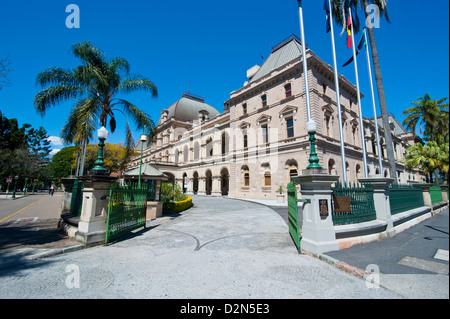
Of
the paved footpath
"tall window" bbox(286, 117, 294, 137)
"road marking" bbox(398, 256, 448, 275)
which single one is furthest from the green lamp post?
"tall window" bbox(286, 117, 294, 137)

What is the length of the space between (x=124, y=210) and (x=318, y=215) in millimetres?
6124

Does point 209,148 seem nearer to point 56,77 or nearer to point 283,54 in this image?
point 283,54

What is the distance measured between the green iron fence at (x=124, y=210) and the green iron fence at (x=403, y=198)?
9.43 m

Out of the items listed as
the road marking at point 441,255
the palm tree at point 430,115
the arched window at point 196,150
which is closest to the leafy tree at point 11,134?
the arched window at point 196,150

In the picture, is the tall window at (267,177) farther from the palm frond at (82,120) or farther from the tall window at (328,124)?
the palm frond at (82,120)

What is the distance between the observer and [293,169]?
20734mm

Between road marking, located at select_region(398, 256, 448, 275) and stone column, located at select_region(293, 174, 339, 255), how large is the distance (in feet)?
4.26

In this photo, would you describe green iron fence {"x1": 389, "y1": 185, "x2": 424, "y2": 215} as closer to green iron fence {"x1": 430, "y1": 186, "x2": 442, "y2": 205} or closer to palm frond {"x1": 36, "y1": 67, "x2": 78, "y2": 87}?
green iron fence {"x1": 430, "y1": 186, "x2": 442, "y2": 205}

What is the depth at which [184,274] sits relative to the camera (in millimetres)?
3703

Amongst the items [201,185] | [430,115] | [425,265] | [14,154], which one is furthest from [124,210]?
[14,154]

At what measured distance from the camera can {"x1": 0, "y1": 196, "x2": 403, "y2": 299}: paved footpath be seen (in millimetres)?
3037

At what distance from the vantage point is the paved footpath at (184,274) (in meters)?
3.04
